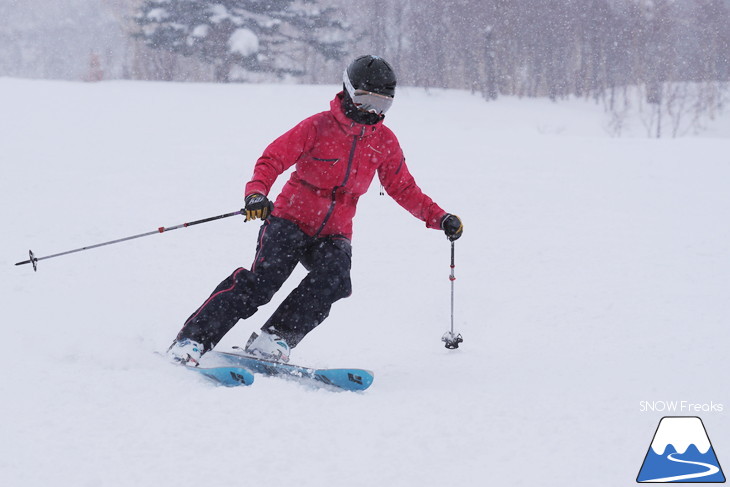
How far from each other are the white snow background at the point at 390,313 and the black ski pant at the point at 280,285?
39 cm

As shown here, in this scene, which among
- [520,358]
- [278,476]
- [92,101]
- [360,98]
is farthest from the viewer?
[92,101]

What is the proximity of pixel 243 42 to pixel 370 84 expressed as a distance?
23.3 meters

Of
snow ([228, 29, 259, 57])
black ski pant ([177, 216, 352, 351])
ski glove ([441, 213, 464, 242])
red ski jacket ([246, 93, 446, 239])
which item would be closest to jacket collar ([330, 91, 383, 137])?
red ski jacket ([246, 93, 446, 239])

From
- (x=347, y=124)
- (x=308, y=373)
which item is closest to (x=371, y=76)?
(x=347, y=124)

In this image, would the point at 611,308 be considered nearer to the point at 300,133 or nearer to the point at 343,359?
the point at 343,359

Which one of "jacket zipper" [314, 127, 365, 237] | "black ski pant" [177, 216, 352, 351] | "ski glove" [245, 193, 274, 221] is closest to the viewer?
"ski glove" [245, 193, 274, 221]

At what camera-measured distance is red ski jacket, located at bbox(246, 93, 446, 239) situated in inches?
151

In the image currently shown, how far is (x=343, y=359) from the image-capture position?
4621 mm

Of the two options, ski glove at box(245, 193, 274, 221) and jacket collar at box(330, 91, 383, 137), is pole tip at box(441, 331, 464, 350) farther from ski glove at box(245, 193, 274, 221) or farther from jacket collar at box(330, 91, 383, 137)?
ski glove at box(245, 193, 274, 221)

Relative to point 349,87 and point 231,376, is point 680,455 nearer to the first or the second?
point 231,376

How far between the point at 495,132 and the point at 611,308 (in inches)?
331

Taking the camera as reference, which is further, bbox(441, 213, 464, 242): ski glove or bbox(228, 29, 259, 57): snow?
bbox(228, 29, 259, 57): snow

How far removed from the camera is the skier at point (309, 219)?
3701 millimetres

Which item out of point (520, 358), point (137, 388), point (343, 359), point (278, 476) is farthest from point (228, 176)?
point (278, 476)
